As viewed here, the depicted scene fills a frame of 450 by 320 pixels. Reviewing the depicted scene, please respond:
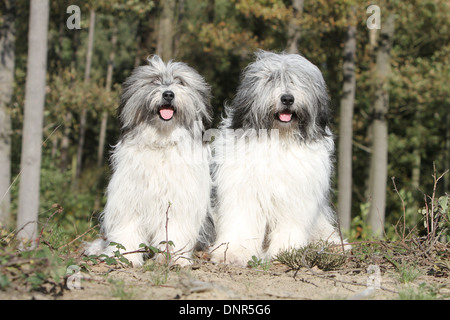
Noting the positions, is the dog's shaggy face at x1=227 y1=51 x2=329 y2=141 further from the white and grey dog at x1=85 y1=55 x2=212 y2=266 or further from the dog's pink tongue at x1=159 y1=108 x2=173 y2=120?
the dog's pink tongue at x1=159 y1=108 x2=173 y2=120

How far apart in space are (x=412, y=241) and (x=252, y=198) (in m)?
1.33

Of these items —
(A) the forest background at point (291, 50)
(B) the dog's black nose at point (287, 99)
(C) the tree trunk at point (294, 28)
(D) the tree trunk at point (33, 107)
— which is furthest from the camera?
(C) the tree trunk at point (294, 28)

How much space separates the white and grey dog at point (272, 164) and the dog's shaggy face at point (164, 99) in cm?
37

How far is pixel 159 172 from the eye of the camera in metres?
4.36

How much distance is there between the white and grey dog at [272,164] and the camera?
4543mm

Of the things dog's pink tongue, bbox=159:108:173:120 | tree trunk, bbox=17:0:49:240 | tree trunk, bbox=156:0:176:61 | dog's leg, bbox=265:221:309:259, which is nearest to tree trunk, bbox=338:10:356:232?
tree trunk, bbox=156:0:176:61

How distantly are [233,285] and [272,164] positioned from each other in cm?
126

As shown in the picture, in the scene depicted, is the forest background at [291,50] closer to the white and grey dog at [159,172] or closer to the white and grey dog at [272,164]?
the white and grey dog at [272,164]

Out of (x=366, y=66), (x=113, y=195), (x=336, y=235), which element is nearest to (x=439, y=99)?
(x=366, y=66)

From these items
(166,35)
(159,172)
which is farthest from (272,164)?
(166,35)

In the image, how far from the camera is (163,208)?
4383 millimetres

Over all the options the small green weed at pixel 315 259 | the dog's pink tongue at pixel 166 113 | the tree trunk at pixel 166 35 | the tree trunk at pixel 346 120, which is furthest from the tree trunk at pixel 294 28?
the small green weed at pixel 315 259

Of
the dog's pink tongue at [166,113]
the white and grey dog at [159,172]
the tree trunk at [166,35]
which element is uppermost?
the tree trunk at [166,35]
